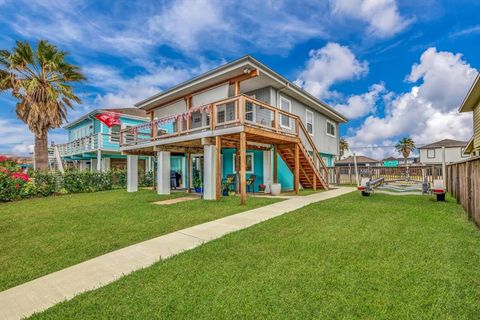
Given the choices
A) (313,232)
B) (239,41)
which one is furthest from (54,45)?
(313,232)

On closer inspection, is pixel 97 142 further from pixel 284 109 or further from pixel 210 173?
pixel 284 109

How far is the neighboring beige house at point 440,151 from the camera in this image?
36.8 meters

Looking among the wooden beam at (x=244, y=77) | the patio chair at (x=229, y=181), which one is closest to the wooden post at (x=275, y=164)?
the patio chair at (x=229, y=181)

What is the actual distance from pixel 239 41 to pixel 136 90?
15.1 meters

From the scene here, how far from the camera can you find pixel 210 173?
9.82m

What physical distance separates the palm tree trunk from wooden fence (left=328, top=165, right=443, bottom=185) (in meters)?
19.5

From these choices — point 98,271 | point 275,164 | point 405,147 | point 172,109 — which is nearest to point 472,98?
point 275,164

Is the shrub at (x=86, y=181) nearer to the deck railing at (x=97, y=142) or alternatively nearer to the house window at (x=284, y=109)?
the deck railing at (x=97, y=142)

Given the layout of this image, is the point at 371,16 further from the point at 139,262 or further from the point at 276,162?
the point at 139,262

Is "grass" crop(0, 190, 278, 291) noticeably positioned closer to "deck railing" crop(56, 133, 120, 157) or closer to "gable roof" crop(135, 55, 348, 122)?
"gable roof" crop(135, 55, 348, 122)

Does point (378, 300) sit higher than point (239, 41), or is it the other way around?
point (239, 41)

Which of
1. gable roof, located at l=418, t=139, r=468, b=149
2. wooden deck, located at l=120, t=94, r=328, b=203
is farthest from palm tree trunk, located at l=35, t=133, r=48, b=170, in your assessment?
gable roof, located at l=418, t=139, r=468, b=149

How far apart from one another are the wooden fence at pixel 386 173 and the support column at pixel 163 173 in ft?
40.1

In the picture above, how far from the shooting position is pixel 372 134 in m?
38.9
